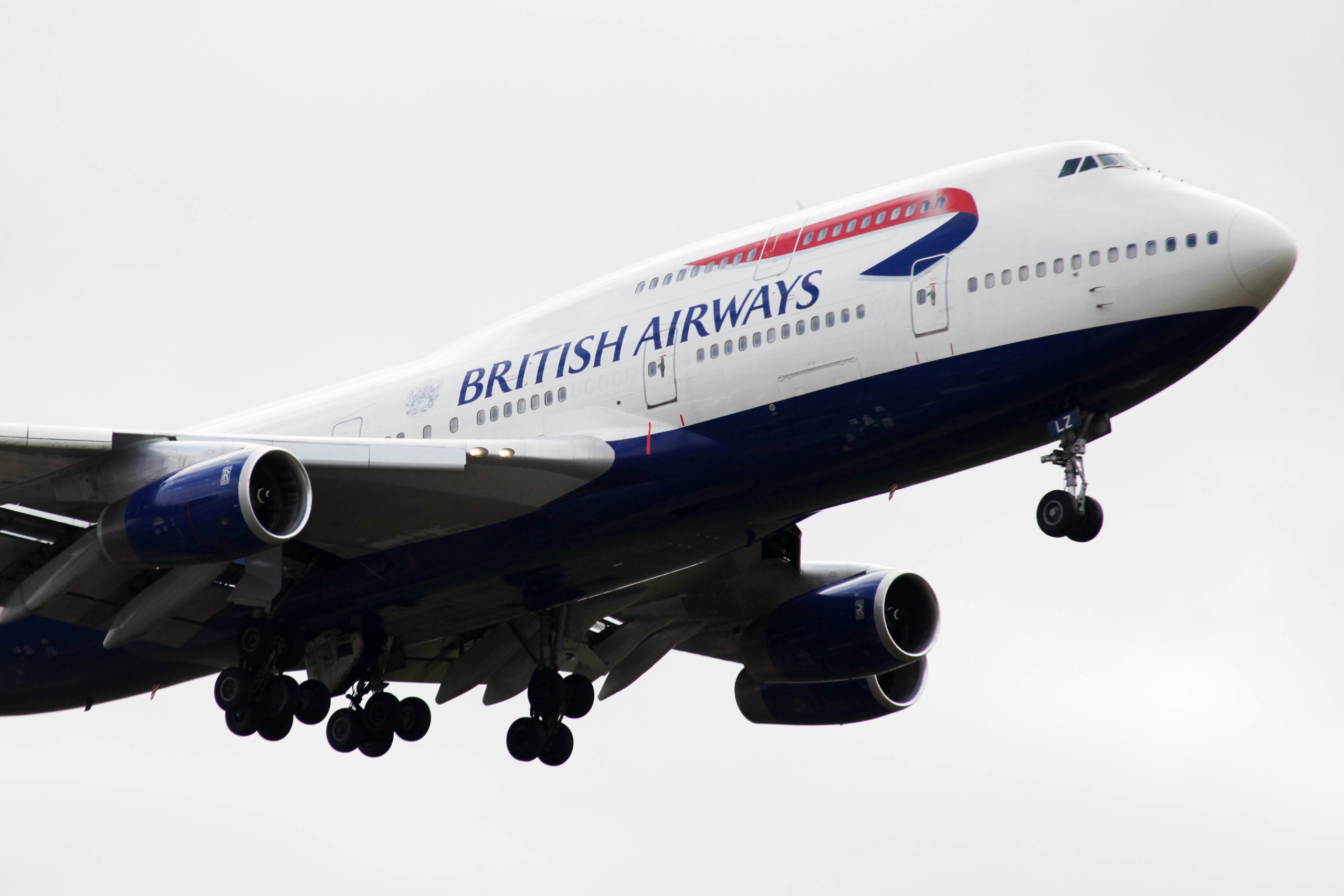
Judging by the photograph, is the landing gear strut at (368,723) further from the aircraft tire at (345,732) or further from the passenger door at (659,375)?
the passenger door at (659,375)

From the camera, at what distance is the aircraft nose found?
20859 millimetres

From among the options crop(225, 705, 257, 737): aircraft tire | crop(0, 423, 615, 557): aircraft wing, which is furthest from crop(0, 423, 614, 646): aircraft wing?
crop(225, 705, 257, 737): aircraft tire

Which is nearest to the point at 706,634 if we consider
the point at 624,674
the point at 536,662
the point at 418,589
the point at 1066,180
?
the point at 624,674

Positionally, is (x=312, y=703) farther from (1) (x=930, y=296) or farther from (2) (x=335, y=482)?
(1) (x=930, y=296)

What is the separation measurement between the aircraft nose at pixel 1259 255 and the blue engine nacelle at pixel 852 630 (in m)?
9.55

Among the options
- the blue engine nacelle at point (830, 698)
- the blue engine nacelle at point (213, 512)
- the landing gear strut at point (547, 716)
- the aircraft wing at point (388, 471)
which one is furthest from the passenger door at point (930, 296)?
the blue engine nacelle at point (830, 698)

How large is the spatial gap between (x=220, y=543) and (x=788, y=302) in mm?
7363

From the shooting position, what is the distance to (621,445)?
2356 cm

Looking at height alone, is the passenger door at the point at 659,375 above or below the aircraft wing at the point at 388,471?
above

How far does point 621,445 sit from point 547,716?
23.0ft

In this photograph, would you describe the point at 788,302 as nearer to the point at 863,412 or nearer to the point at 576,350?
the point at 863,412

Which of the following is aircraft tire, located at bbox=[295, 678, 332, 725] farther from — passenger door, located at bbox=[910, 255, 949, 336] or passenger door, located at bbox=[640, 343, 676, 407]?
passenger door, located at bbox=[910, 255, 949, 336]

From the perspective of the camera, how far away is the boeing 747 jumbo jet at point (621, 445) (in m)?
21.6

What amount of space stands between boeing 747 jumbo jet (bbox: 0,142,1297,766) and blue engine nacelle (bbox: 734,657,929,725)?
273cm
